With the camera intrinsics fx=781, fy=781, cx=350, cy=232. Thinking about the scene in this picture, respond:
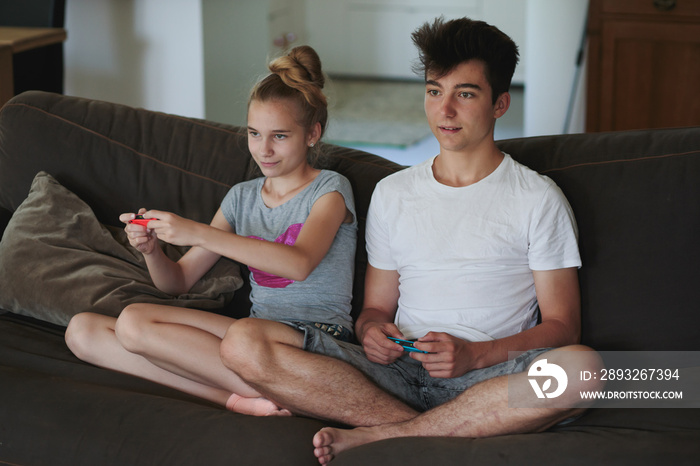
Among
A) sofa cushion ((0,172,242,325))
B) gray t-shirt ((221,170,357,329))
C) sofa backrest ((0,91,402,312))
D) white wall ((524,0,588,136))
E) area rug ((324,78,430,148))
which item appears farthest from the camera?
area rug ((324,78,430,148))

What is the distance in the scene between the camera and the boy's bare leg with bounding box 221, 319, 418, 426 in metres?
1.56

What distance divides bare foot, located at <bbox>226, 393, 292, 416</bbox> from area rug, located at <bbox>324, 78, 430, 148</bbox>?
9.69 ft

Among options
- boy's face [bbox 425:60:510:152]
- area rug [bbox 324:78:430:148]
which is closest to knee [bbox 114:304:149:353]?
boy's face [bbox 425:60:510:152]

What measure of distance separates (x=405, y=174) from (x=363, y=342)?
0.41 meters

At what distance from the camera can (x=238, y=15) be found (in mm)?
4469

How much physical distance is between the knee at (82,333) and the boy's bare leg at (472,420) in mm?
663

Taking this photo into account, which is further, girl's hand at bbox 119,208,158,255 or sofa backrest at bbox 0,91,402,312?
sofa backrest at bbox 0,91,402,312

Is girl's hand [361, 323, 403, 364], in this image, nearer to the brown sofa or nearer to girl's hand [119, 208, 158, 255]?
the brown sofa

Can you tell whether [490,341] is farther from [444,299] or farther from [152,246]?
[152,246]

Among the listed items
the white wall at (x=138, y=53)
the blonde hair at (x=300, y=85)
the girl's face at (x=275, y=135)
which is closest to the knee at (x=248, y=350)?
the girl's face at (x=275, y=135)

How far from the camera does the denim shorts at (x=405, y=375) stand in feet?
5.30

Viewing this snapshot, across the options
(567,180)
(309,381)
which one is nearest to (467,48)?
(567,180)

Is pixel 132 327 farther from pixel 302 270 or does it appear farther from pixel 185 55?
pixel 185 55

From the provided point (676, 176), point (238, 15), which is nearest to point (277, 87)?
point (676, 176)
